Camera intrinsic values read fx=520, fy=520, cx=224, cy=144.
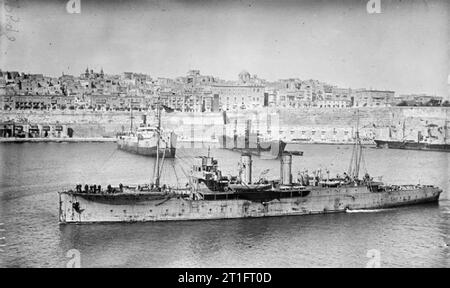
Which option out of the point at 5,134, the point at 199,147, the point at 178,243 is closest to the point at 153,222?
the point at 178,243

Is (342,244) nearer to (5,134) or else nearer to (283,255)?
(283,255)

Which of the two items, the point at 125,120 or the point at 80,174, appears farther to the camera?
the point at 125,120

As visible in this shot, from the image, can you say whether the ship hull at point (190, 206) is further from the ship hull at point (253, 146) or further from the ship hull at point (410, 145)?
the ship hull at point (410, 145)

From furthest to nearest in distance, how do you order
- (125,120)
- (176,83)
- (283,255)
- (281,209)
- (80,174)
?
(125,120) < (176,83) < (80,174) < (281,209) < (283,255)

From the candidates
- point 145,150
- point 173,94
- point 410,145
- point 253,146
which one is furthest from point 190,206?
point 410,145

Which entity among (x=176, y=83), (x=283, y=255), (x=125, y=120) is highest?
(x=176, y=83)

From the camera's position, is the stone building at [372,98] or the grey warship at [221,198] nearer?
the grey warship at [221,198]

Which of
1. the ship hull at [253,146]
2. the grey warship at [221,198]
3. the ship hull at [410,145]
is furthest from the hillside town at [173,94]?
the grey warship at [221,198]

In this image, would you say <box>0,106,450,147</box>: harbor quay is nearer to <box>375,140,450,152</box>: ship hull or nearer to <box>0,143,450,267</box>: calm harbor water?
<box>375,140,450,152</box>: ship hull
